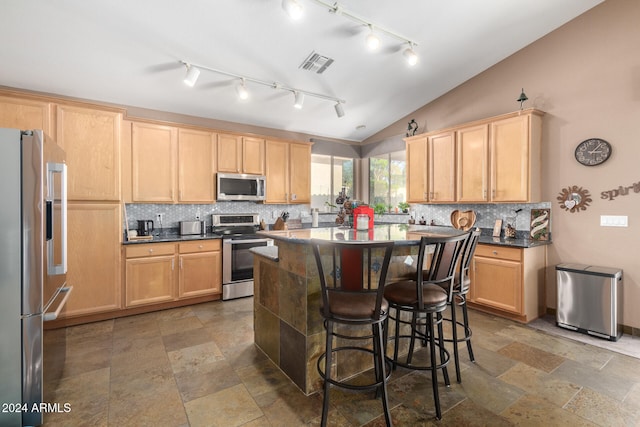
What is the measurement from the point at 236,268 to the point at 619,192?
457 centimetres

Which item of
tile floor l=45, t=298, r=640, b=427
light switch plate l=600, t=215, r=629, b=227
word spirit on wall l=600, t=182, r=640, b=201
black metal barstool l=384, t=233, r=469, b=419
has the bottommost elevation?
tile floor l=45, t=298, r=640, b=427

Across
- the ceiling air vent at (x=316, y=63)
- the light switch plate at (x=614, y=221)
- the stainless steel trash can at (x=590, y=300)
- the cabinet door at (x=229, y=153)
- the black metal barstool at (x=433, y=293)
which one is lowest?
the stainless steel trash can at (x=590, y=300)

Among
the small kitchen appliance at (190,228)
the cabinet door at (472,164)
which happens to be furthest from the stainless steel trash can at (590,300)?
the small kitchen appliance at (190,228)

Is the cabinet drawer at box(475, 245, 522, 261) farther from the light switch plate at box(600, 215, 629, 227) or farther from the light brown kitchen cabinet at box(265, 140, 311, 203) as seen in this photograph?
the light brown kitchen cabinet at box(265, 140, 311, 203)

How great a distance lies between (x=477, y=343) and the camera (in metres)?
2.95

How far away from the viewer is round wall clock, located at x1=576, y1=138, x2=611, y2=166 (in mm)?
3227

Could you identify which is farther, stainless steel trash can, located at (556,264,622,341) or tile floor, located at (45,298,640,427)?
stainless steel trash can, located at (556,264,622,341)

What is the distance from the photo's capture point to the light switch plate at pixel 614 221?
3.13 m

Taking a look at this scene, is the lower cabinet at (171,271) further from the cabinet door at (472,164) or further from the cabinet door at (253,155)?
the cabinet door at (472,164)

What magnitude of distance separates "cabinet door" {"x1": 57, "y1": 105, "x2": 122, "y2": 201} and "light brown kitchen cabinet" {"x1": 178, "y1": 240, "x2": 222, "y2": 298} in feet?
3.55

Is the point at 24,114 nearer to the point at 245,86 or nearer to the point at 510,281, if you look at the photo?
the point at 245,86

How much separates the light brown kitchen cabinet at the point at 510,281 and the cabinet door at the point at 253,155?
3398mm

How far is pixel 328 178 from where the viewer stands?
6.18 m

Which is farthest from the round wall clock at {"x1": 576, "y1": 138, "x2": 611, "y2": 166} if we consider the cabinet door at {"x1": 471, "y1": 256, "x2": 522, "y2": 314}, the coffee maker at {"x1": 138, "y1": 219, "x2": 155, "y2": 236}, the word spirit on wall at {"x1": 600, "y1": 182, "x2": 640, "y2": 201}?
the coffee maker at {"x1": 138, "y1": 219, "x2": 155, "y2": 236}
